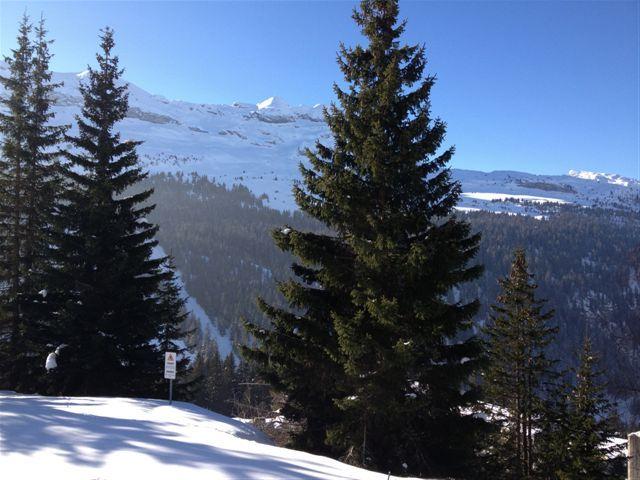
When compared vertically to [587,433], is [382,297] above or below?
above

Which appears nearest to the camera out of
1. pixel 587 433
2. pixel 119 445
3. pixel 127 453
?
pixel 127 453

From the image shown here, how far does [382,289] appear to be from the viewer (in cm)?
929

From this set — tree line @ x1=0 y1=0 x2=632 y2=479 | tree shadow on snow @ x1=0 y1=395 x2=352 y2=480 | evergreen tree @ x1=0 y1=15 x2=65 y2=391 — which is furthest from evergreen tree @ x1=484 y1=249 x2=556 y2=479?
evergreen tree @ x1=0 y1=15 x2=65 y2=391

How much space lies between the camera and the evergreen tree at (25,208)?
16.5 meters

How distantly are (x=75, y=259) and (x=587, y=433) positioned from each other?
61.2 ft

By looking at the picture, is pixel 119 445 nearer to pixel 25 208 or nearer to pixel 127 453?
pixel 127 453

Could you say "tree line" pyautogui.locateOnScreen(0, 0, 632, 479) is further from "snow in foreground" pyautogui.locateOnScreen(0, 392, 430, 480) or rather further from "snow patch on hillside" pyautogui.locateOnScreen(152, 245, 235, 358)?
"snow patch on hillside" pyautogui.locateOnScreen(152, 245, 235, 358)

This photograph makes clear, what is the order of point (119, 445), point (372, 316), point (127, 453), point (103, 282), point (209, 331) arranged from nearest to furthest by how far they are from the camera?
point (127, 453), point (119, 445), point (372, 316), point (103, 282), point (209, 331)

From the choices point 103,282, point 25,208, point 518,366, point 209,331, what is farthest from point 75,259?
point 209,331

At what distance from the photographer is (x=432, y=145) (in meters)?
9.87

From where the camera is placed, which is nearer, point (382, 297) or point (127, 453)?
point (127, 453)

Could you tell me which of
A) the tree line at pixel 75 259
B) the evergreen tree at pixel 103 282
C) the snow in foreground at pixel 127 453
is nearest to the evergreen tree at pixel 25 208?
the tree line at pixel 75 259

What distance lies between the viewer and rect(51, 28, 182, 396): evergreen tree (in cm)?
1548

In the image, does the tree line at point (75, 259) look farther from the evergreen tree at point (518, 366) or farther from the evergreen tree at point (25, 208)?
the evergreen tree at point (518, 366)
